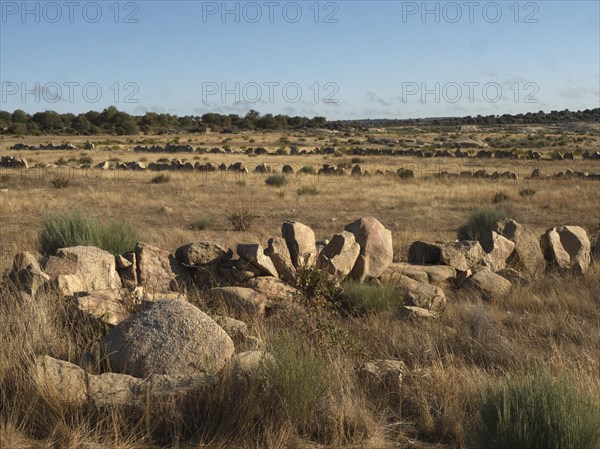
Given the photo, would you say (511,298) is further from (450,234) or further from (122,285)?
(450,234)

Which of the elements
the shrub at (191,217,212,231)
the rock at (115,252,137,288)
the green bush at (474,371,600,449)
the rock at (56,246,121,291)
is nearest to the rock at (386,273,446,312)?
the rock at (115,252,137,288)

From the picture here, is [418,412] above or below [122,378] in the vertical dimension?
below

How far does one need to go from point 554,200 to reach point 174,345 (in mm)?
18493

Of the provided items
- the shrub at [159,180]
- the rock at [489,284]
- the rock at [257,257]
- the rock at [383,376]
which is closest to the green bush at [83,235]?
the rock at [257,257]

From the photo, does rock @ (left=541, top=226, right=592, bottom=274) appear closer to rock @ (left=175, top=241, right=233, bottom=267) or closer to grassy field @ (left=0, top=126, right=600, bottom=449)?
grassy field @ (left=0, top=126, right=600, bottom=449)

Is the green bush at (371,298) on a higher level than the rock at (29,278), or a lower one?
lower

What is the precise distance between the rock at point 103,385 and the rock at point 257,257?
3.83m

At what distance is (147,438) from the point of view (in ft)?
14.7

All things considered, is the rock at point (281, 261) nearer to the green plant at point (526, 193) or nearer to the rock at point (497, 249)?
the rock at point (497, 249)

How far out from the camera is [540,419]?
414cm

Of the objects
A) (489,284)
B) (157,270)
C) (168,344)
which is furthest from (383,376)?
(489,284)

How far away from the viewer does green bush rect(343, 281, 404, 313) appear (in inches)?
330

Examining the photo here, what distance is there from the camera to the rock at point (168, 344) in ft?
17.4

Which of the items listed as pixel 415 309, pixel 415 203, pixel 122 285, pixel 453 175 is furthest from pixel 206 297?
pixel 453 175
